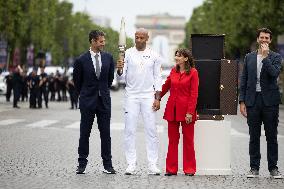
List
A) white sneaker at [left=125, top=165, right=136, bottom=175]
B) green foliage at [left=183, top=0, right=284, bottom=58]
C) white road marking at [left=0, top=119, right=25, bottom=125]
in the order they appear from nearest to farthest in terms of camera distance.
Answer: white sneaker at [left=125, top=165, right=136, bottom=175] → white road marking at [left=0, top=119, right=25, bottom=125] → green foliage at [left=183, top=0, right=284, bottom=58]

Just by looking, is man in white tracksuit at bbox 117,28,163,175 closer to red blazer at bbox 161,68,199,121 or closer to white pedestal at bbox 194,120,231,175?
red blazer at bbox 161,68,199,121

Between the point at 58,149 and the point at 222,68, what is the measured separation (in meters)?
5.38

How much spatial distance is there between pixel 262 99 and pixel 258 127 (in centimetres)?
38

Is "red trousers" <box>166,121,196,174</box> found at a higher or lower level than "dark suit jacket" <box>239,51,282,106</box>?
lower

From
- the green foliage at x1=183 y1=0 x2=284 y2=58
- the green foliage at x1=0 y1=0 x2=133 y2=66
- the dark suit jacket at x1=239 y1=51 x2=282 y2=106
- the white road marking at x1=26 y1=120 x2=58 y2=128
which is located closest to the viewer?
the dark suit jacket at x1=239 y1=51 x2=282 y2=106

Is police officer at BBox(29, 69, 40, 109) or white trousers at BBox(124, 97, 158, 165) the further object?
police officer at BBox(29, 69, 40, 109)

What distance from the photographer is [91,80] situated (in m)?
13.6

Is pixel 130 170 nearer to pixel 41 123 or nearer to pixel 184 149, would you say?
pixel 184 149

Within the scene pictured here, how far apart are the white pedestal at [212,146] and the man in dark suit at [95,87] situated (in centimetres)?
119

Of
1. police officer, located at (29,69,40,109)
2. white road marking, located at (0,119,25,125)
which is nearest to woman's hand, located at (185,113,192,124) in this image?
white road marking, located at (0,119,25,125)

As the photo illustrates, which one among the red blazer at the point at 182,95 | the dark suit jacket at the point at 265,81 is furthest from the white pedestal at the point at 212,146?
the dark suit jacket at the point at 265,81

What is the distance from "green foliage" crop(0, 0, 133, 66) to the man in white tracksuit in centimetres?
1210

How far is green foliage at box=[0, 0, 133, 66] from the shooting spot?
207 ft

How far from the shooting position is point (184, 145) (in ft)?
44.1
